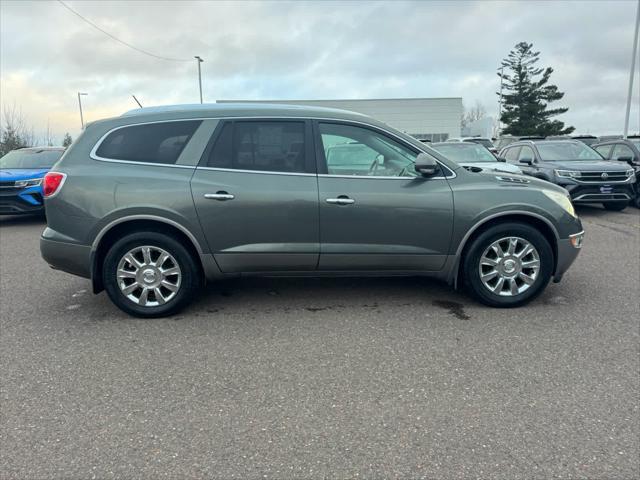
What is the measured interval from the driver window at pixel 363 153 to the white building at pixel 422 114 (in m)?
43.3

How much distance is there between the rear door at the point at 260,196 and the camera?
13.4 feet

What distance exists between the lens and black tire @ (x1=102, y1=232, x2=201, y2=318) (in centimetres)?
411

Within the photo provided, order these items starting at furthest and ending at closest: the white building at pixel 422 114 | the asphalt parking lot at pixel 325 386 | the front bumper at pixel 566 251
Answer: the white building at pixel 422 114 < the front bumper at pixel 566 251 < the asphalt parking lot at pixel 325 386

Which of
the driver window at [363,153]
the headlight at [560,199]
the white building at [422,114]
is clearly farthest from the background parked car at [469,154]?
the white building at [422,114]

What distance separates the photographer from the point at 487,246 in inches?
169

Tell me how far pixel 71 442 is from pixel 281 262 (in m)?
2.16

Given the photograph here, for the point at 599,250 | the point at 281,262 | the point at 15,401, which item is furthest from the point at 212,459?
the point at 599,250

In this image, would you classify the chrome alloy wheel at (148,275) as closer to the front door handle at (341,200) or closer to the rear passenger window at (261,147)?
the rear passenger window at (261,147)

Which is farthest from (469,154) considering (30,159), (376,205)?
(30,159)

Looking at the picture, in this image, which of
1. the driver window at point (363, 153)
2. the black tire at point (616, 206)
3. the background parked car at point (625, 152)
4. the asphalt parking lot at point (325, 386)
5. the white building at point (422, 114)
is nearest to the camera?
the asphalt parking lot at point (325, 386)

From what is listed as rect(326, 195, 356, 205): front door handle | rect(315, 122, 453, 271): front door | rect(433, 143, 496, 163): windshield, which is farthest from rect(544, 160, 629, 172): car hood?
→ rect(326, 195, 356, 205): front door handle

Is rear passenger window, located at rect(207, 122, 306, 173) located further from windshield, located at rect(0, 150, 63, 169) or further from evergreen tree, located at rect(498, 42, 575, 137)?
evergreen tree, located at rect(498, 42, 575, 137)

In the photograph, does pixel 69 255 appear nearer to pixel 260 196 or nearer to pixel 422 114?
pixel 260 196

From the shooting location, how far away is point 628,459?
2.35 m
